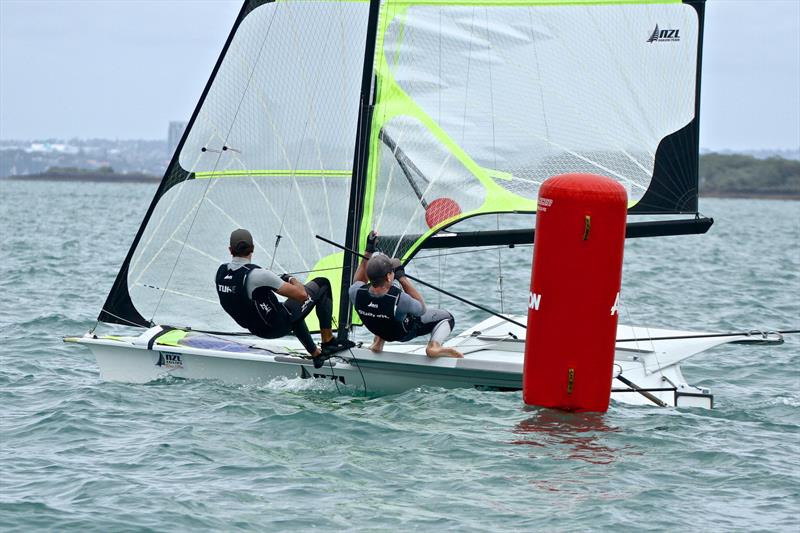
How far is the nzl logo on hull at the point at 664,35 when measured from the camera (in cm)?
909

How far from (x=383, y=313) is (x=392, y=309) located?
68 mm

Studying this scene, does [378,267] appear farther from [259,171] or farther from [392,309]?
[259,171]

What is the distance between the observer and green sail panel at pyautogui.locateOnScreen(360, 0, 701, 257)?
9.09 meters

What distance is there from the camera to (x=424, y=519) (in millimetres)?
5906

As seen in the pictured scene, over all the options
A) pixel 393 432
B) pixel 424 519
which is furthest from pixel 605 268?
pixel 424 519

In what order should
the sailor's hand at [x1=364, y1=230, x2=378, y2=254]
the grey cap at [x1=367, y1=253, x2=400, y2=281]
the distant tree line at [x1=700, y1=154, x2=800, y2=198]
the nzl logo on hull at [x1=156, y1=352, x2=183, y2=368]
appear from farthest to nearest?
the distant tree line at [x1=700, y1=154, x2=800, y2=198]
the sailor's hand at [x1=364, y1=230, x2=378, y2=254]
the nzl logo on hull at [x1=156, y1=352, x2=183, y2=368]
the grey cap at [x1=367, y1=253, x2=400, y2=281]

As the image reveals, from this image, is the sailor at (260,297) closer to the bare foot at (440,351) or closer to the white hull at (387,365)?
the white hull at (387,365)

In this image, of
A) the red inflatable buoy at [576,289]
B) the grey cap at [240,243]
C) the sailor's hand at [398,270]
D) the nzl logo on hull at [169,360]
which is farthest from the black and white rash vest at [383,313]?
the nzl logo on hull at [169,360]

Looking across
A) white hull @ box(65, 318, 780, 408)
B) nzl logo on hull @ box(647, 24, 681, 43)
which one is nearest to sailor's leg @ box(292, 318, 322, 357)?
white hull @ box(65, 318, 780, 408)

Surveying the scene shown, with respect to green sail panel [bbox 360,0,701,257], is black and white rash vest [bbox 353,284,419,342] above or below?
below

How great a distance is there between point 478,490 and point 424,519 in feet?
1.69

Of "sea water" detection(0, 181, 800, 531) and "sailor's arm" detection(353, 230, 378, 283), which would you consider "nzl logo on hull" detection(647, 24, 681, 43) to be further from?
"sea water" detection(0, 181, 800, 531)

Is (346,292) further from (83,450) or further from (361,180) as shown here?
(83,450)

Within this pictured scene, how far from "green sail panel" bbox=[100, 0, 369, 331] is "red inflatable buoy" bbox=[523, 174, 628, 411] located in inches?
94.0
